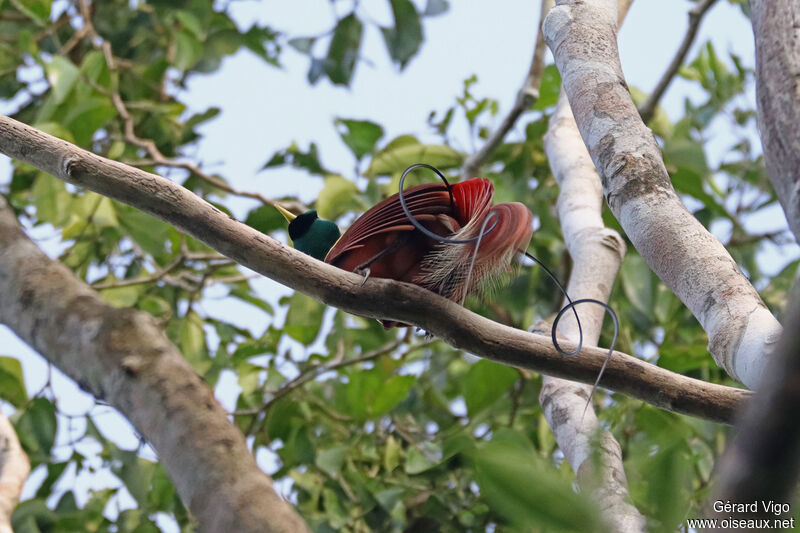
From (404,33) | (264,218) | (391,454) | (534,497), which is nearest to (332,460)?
(391,454)

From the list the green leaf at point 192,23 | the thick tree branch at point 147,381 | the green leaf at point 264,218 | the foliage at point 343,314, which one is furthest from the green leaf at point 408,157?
the thick tree branch at point 147,381

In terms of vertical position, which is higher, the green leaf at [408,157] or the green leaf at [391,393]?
the green leaf at [408,157]

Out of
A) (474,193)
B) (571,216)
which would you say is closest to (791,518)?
(474,193)

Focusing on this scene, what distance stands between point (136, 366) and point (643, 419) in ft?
3.01

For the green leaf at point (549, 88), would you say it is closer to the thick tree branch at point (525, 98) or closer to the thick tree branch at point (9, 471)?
the thick tree branch at point (525, 98)

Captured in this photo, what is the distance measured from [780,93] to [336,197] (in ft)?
4.43

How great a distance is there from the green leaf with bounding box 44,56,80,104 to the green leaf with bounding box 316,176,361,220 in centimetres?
57

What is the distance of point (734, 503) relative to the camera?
1.24 feet

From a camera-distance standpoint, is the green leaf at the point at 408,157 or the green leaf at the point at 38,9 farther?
the green leaf at the point at 38,9

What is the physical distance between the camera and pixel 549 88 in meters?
1.77

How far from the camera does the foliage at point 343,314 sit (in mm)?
1638

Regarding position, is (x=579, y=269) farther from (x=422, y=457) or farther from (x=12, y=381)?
(x=12, y=381)

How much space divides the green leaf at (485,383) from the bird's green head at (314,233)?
1.59 feet

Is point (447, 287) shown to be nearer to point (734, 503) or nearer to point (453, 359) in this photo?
point (734, 503)
